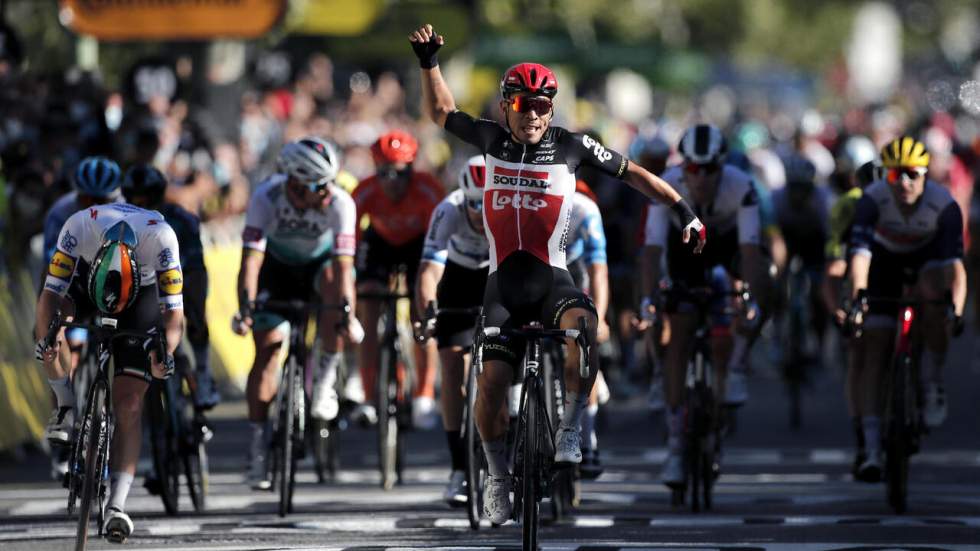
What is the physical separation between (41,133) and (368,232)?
12.1 feet

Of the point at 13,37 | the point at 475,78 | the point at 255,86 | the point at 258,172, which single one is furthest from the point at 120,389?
the point at 475,78

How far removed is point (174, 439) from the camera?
517 inches

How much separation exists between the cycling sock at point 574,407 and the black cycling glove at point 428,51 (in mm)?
1726

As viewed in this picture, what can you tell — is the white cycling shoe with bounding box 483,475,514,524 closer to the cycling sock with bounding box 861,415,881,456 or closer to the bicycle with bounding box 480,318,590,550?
the bicycle with bounding box 480,318,590,550

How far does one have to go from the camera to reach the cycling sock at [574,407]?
1088cm

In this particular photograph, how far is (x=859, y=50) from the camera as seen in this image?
5413 inches

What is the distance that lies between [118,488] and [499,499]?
181cm

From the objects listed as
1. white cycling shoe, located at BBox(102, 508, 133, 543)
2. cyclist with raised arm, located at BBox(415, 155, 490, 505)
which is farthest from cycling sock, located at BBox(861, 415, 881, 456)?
white cycling shoe, located at BBox(102, 508, 133, 543)

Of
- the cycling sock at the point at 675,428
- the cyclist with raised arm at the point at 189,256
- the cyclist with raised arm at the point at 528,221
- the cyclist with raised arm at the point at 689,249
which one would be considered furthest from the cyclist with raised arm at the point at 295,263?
the cyclist with raised arm at the point at 528,221

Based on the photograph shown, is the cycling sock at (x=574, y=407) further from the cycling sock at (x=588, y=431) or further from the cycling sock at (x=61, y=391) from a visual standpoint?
the cycling sock at (x=61, y=391)

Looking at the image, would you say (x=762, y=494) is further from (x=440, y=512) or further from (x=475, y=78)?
(x=475, y=78)

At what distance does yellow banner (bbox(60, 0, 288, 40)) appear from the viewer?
23156 mm

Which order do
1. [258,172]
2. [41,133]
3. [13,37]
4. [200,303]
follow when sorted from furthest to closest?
[258,172] < [13,37] < [41,133] < [200,303]

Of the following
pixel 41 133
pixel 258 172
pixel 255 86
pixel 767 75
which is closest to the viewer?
pixel 41 133
